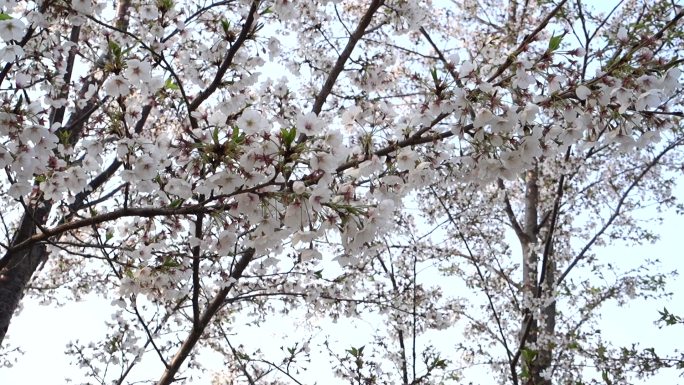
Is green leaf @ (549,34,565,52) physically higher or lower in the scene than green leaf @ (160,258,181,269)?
higher

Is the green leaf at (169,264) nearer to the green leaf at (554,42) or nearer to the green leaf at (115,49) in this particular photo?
the green leaf at (115,49)

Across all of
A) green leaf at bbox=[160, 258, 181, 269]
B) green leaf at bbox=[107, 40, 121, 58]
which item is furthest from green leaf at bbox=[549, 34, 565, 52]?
green leaf at bbox=[160, 258, 181, 269]

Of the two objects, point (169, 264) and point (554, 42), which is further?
point (169, 264)

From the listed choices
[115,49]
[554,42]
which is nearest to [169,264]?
[115,49]

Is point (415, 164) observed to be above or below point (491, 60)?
below

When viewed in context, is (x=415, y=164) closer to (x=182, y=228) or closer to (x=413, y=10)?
(x=182, y=228)

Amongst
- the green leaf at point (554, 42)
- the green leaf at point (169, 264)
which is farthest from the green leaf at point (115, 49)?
the green leaf at point (554, 42)

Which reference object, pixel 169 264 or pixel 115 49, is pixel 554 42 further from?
pixel 169 264

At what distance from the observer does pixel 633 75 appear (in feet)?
7.09

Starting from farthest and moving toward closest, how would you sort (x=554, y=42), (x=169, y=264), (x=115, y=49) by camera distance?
(x=169, y=264)
(x=115, y=49)
(x=554, y=42)

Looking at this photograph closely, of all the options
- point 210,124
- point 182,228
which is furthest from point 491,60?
point 182,228

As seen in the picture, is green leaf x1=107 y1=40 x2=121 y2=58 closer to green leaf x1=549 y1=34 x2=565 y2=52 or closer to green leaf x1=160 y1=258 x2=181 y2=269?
green leaf x1=160 y1=258 x2=181 y2=269

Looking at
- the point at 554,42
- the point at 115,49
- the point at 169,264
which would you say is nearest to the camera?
the point at 554,42

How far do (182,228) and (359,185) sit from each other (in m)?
1.42
